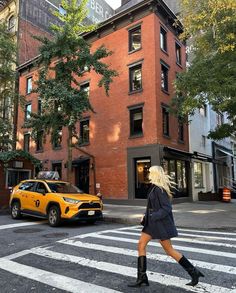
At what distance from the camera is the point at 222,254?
6625 mm

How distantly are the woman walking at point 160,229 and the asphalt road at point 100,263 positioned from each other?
0.67 ft

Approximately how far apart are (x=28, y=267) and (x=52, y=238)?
10.3ft

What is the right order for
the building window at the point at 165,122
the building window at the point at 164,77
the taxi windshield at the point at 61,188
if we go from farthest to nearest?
the building window at the point at 164,77 → the building window at the point at 165,122 → the taxi windshield at the point at 61,188

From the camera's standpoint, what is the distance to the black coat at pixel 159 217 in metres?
4.55

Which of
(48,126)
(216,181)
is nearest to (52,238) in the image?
(48,126)

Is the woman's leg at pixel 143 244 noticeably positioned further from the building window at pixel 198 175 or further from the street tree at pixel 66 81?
the building window at pixel 198 175

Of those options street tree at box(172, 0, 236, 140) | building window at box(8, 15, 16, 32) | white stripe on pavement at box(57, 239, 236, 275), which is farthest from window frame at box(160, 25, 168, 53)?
white stripe on pavement at box(57, 239, 236, 275)

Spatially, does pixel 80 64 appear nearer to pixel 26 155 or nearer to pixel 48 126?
pixel 48 126

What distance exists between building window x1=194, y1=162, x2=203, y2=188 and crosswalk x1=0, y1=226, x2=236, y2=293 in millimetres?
16411

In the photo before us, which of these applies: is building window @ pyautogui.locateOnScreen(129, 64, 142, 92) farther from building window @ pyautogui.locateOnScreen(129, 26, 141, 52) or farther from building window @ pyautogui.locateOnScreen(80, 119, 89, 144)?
building window @ pyautogui.locateOnScreen(80, 119, 89, 144)

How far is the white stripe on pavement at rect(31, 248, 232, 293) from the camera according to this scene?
14.6 ft

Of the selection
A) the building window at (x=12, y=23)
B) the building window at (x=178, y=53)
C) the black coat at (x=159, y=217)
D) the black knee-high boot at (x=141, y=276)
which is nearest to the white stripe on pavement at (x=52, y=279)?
the black knee-high boot at (x=141, y=276)

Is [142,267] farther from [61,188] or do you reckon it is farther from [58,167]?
[58,167]

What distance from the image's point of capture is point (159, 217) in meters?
4.54
